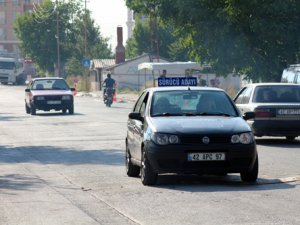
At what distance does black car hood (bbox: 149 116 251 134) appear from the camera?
13.2 metres

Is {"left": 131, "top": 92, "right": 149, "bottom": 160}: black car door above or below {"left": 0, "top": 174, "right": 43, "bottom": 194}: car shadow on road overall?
above

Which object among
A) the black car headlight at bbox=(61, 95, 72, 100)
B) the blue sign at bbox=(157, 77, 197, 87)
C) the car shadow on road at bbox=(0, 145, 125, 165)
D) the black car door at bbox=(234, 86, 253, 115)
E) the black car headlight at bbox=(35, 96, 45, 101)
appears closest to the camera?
the car shadow on road at bbox=(0, 145, 125, 165)

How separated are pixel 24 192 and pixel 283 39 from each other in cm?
3331

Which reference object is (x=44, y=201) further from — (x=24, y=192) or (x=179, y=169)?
(x=179, y=169)

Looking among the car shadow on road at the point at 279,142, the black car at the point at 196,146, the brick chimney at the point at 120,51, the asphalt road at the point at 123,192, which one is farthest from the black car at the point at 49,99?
the brick chimney at the point at 120,51

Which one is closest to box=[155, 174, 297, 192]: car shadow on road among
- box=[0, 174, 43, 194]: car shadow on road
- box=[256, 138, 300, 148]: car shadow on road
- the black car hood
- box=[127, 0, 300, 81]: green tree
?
the black car hood

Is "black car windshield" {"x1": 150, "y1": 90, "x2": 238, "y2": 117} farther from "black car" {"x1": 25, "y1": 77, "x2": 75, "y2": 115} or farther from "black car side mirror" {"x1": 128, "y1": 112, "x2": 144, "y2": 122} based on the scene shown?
"black car" {"x1": 25, "y1": 77, "x2": 75, "y2": 115}

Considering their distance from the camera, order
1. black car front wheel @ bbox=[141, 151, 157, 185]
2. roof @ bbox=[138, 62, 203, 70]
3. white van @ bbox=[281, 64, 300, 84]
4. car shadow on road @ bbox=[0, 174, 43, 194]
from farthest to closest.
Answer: roof @ bbox=[138, 62, 203, 70] < white van @ bbox=[281, 64, 300, 84] < car shadow on road @ bbox=[0, 174, 43, 194] < black car front wheel @ bbox=[141, 151, 157, 185]

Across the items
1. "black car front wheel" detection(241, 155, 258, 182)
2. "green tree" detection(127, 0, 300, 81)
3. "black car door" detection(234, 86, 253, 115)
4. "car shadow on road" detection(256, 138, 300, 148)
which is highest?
"green tree" detection(127, 0, 300, 81)

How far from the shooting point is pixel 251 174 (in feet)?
43.9

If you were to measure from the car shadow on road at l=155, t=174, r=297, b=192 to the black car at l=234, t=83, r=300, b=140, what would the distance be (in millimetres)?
6847

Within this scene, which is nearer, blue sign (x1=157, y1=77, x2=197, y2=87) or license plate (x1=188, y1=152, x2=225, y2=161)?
license plate (x1=188, y1=152, x2=225, y2=161)

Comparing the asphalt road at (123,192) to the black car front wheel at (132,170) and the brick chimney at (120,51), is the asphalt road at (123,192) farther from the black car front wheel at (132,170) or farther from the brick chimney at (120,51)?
the brick chimney at (120,51)

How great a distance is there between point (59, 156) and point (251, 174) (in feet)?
23.4
